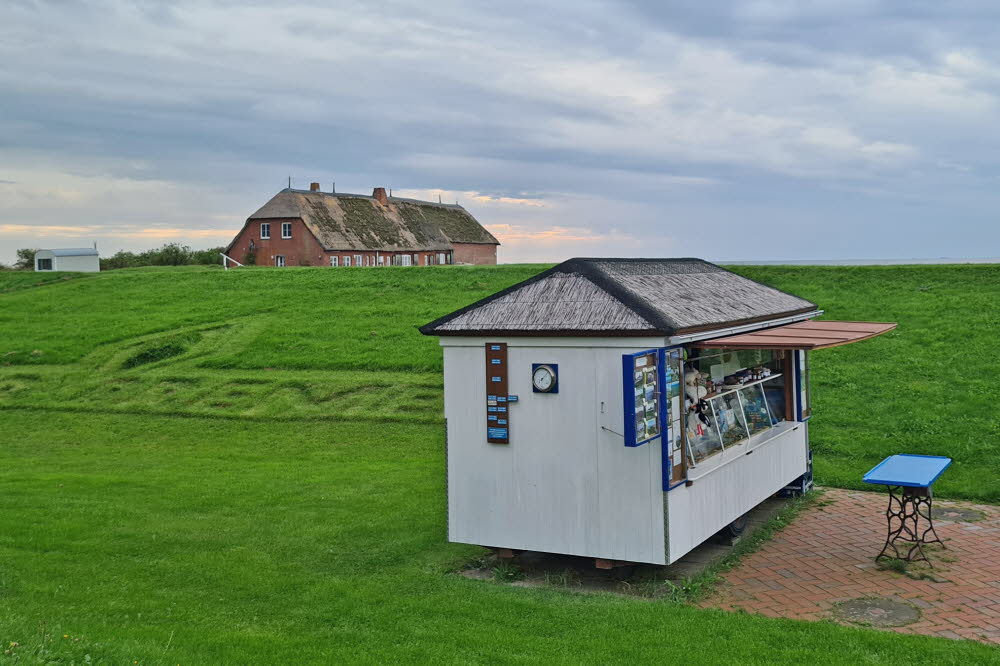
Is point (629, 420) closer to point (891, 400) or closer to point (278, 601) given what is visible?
point (278, 601)

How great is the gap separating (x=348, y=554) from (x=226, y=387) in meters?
15.6

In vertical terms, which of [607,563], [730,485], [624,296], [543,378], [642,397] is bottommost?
[607,563]

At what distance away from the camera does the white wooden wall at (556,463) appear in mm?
9984

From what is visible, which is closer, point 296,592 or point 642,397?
point 642,397

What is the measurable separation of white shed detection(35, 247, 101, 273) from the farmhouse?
8.43 metres

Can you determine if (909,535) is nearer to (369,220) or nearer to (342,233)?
(342,233)

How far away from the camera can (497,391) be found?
A: 34.8 ft

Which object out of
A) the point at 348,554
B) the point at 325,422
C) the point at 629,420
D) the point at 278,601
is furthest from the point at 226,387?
the point at 629,420

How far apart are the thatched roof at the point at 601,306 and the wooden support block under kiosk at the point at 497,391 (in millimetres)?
241

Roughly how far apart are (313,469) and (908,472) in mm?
10791

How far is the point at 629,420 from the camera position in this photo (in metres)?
9.44

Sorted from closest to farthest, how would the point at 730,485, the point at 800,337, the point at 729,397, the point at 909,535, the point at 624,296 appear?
→ 1. the point at 624,296
2. the point at 730,485
3. the point at 800,337
4. the point at 909,535
5. the point at 729,397

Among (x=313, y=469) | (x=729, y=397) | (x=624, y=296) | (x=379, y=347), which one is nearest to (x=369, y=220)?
(x=379, y=347)

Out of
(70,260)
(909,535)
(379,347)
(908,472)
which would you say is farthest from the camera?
(70,260)
